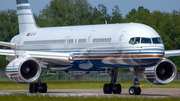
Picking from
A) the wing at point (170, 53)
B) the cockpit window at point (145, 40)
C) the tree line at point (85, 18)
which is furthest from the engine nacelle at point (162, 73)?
the tree line at point (85, 18)

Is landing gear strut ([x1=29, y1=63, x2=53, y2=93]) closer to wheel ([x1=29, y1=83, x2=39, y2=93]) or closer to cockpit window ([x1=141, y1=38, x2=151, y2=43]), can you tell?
wheel ([x1=29, y1=83, x2=39, y2=93])

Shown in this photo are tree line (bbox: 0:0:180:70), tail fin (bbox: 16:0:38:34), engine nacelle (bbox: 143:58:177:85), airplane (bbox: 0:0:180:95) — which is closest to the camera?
airplane (bbox: 0:0:180:95)

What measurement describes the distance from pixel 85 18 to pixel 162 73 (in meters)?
70.2

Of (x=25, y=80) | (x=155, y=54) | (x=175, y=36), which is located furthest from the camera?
(x=175, y=36)

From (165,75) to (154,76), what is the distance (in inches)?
38.2

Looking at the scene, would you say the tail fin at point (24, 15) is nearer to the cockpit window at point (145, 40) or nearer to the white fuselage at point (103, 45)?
the white fuselage at point (103, 45)

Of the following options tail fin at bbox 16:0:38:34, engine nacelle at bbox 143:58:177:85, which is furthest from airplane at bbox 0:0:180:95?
tail fin at bbox 16:0:38:34

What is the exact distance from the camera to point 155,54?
74.7ft

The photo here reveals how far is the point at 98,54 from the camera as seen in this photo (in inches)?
1009

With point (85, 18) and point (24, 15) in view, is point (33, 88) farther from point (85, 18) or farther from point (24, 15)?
point (85, 18)

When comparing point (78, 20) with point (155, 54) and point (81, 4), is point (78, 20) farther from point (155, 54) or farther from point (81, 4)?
point (155, 54)

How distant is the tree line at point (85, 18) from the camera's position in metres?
72.7

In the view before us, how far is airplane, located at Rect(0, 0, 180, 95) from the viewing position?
23.6 meters

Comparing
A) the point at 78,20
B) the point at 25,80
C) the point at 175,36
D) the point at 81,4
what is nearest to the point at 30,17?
the point at 25,80
